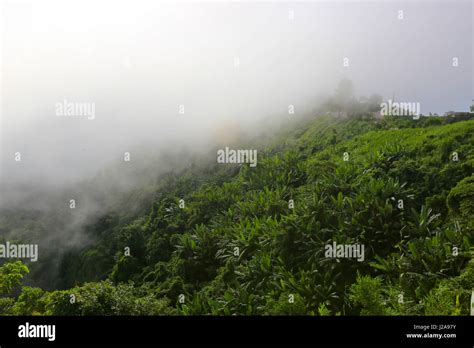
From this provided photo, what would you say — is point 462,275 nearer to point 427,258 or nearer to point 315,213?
point 427,258

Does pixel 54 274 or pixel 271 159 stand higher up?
pixel 271 159

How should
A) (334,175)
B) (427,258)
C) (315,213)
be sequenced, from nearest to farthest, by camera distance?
(427,258) < (315,213) < (334,175)

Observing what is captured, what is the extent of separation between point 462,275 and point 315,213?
13.7ft

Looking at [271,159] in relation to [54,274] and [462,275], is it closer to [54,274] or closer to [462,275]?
[462,275]

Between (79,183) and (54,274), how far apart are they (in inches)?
146

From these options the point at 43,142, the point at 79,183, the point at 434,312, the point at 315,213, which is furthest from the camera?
the point at 43,142

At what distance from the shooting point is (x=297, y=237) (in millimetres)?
12445

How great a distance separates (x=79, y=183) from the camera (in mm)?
17812

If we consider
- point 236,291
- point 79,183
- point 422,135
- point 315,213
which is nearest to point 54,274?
point 79,183

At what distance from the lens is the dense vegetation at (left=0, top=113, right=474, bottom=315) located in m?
10.5

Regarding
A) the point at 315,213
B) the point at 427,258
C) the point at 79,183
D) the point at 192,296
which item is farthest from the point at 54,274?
the point at 427,258

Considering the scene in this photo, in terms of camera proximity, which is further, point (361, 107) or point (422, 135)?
point (361, 107)

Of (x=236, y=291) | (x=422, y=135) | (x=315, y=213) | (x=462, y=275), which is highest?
(x=422, y=135)

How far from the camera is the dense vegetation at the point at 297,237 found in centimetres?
1050
